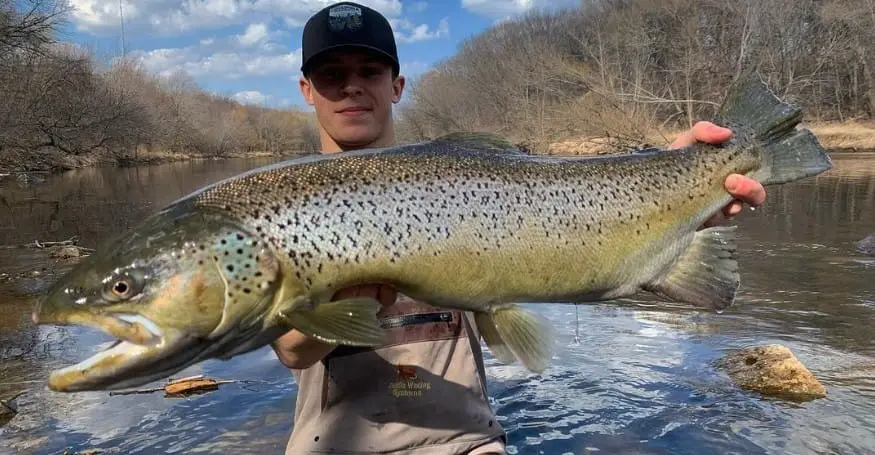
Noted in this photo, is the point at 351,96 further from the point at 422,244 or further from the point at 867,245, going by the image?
the point at 867,245

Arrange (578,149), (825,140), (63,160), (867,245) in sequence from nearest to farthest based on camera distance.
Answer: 1. (867,245)
2. (825,140)
3. (63,160)
4. (578,149)

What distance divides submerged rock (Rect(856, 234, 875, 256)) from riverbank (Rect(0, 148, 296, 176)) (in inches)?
1569

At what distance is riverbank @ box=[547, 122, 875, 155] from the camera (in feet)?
146

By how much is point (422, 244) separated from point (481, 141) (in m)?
0.68

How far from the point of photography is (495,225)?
101 inches

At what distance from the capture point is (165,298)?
2145 mm

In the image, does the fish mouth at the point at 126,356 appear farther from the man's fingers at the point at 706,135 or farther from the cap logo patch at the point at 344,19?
the man's fingers at the point at 706,135

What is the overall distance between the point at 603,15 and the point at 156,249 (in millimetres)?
85548

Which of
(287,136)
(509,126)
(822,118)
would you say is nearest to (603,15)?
(509,126)

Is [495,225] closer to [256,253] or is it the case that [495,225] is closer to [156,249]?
[256,253]

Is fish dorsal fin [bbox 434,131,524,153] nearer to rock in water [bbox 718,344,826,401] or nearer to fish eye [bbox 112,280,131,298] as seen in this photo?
fish eye [bbox 112,280,131,298]

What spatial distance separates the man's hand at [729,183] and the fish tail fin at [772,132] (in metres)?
0.09

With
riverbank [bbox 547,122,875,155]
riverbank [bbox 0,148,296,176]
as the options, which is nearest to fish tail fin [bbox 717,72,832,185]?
riverbank [bbox 547,122,875,155]

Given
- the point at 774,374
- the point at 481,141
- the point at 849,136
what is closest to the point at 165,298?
the point at 481,141
